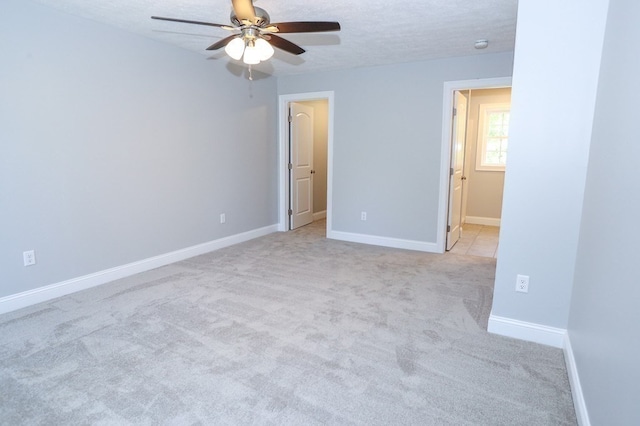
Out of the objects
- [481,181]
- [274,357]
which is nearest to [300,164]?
[481,181]

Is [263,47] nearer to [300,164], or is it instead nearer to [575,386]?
[575,386]

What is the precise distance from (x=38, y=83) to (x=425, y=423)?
3.62 meters

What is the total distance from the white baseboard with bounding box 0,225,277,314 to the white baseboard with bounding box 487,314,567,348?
10.9 ft

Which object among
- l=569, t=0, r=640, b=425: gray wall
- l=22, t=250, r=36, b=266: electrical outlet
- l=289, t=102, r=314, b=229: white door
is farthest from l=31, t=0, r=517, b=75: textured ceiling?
l=22, t=250, r=36, b=266: electrical outlet

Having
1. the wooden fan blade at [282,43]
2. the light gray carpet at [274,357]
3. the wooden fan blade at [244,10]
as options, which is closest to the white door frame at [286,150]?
the light gray carpet at [274,357]

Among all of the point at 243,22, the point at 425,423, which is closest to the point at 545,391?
the point at 425,423

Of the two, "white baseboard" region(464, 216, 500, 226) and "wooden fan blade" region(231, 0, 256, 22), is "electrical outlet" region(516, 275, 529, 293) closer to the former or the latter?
"wooden fan blade" region(231, 0, 256, 22)

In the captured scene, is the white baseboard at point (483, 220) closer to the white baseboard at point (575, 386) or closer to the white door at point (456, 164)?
the white door at point (456, 164)

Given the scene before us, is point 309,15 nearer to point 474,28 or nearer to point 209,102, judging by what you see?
point 474,28

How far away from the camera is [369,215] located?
507cm

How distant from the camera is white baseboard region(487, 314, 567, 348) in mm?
2369

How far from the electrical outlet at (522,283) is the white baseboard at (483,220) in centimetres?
448

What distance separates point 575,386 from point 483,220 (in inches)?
204

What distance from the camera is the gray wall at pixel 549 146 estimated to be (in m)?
2.12
